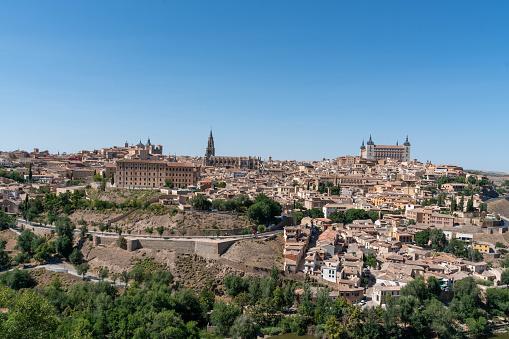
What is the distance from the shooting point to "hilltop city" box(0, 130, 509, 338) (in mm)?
21672

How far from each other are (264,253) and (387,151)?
230 feet

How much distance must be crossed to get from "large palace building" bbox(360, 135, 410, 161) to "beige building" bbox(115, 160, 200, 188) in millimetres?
57370

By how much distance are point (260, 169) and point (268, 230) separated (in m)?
46.2

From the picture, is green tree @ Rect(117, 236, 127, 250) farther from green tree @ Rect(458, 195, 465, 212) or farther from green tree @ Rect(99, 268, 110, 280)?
green tree @ Rect(458, 195, 465, 212)

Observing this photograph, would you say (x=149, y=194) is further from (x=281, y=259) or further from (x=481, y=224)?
(x=481, y=224)

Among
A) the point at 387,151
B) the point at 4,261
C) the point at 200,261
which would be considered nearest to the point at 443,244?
the point at 200,261

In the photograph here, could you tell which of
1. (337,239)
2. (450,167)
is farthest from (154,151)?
(337,239)

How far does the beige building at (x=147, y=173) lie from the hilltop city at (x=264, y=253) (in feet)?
0.38

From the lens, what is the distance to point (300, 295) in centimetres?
2395

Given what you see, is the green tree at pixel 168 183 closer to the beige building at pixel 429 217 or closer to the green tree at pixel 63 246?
the green tree at pixel 63 246

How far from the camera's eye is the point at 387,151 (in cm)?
9131

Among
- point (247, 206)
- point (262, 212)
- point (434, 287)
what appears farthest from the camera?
point (247, 206)

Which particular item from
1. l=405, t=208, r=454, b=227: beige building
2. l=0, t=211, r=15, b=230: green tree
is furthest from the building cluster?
l=0, t=211, r=15, b=230: green tree

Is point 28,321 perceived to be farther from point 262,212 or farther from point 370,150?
point 370,150
